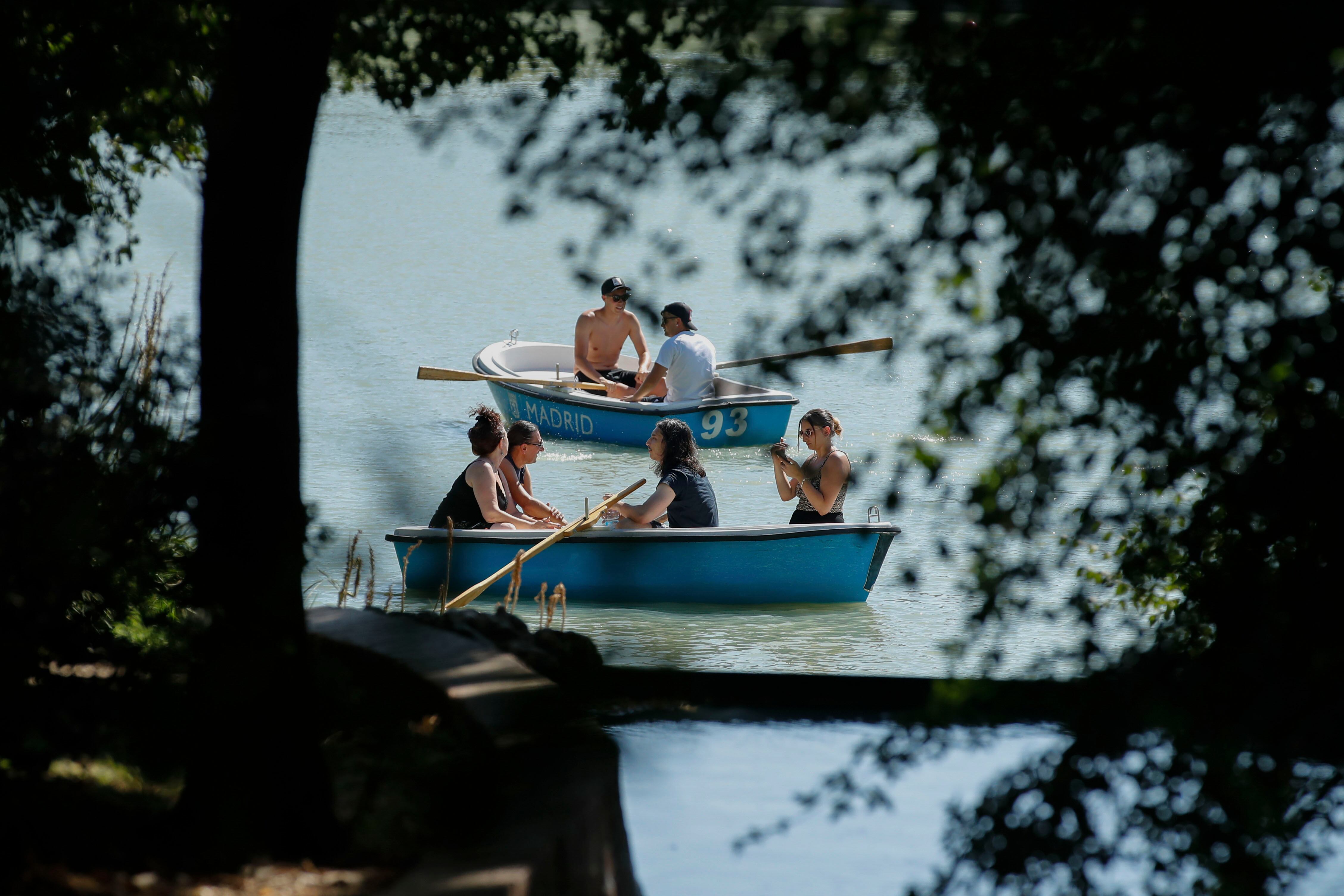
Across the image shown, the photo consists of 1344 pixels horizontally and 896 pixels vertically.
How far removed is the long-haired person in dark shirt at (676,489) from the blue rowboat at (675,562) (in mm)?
131

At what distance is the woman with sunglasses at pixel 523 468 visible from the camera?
8016mm

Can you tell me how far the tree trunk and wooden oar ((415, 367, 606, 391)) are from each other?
9.10 meters

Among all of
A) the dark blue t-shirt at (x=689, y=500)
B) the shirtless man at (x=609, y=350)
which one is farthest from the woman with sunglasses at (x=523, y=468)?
the shirtless man at (x=609, y=350)

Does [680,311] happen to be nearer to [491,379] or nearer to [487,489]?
[491,379]

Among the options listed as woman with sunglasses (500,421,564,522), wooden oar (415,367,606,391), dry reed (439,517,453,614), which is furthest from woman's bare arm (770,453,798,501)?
wooden oar (415,367,606,391)

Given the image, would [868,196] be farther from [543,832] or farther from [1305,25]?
[543,832]

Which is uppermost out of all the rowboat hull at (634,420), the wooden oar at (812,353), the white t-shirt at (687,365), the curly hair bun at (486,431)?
the white t-shirt at (687,365)

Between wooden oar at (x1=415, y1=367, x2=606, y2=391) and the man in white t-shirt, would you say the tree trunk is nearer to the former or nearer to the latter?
the man in white t-shirt

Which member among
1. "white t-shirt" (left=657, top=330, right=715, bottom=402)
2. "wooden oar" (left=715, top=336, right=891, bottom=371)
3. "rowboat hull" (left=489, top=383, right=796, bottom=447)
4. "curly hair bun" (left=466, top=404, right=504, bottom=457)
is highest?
"white t-shirt" (left=657, top=330, right=715, bottom=402)

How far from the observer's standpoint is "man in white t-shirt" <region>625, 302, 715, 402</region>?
37.7 feet

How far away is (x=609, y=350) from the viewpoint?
1270 cm

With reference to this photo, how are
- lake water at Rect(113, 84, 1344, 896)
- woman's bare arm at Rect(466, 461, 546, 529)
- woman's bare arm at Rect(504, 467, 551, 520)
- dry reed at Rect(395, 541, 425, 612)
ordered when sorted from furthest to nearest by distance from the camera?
1. woman's bare arm at Rect(504, 467, 551, 520)
2. woman's bare arm at Rect(466, 461, 546, 529)
3. dry reed at Rect(395, 541, 425, 612)
4. lake water at Rect(113, 84, 1344, 896)

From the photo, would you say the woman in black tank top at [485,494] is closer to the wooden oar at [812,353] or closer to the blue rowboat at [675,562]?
the blue rowboat at [675,562]

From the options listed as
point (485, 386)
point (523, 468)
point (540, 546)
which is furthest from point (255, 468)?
point (485, 386)
